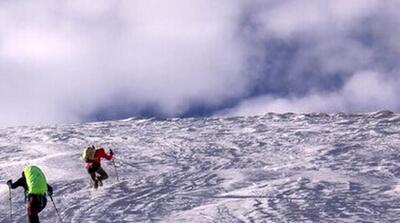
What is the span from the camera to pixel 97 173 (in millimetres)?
22234

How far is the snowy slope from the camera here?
18.1 metres

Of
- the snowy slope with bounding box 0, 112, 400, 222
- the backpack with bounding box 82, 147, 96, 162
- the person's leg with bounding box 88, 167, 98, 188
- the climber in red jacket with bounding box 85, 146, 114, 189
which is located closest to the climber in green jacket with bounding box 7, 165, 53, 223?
the snowy slope with bounding box 0, 112, 400, 222

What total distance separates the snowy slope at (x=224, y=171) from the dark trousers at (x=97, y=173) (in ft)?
1.41

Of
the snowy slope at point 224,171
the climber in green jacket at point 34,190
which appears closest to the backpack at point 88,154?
the snowy slope at point 224,171

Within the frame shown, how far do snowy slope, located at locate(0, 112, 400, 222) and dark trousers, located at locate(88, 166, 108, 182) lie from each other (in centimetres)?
43

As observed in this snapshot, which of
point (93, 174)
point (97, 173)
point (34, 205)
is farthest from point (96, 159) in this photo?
point (34, 205)

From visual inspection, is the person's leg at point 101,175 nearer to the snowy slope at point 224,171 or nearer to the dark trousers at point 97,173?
the dark trousers at point 97,173

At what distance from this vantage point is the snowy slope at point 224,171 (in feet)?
59.3

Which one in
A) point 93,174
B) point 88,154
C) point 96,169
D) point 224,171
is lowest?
point 224,171

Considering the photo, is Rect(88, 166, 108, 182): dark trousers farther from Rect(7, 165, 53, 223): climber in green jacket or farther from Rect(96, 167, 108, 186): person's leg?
Rect(7, 165, 53, 223): climber in green jacket

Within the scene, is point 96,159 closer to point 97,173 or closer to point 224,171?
point 97,173

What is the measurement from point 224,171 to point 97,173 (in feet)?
15.0

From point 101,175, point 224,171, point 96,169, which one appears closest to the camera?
point 96,169

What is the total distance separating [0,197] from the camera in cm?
2075
